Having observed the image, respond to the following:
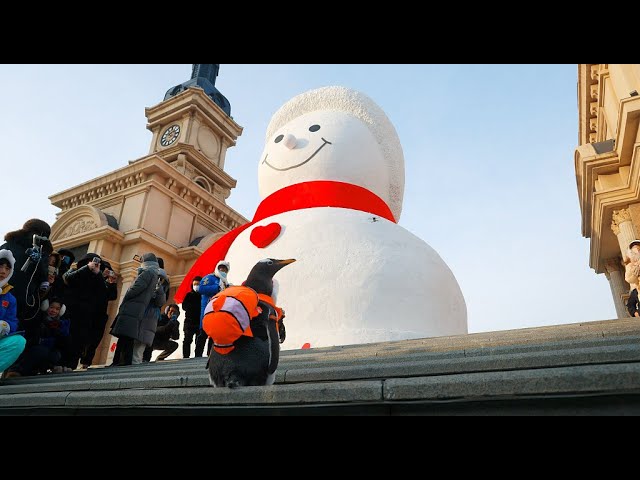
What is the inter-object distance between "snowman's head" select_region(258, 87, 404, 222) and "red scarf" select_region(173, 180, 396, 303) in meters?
0.15

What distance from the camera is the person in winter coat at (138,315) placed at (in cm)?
531

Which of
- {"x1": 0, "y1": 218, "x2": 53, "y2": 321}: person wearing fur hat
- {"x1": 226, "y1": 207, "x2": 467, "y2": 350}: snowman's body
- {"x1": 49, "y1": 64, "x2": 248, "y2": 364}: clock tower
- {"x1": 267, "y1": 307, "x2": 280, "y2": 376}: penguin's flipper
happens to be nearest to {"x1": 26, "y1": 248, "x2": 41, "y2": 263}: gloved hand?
{"x1": 0, "y1": 218, "x2": 53, "y2": 321}: person wearing fur hat

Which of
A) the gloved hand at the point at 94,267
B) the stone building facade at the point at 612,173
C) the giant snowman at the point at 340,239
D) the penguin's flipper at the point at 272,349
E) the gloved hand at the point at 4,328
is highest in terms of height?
the stone building facade at the point at 612,173

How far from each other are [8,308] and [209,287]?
2.25m

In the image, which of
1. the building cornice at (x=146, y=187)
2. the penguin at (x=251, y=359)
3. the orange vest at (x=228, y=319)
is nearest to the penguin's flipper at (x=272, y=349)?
the penguin at (x=251, y=359)

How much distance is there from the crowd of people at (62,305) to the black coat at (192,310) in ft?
0.29

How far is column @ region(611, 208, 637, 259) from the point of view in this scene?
32.8ft

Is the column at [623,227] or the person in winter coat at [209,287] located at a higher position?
the column at [623,227]

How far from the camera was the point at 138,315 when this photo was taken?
5348mm

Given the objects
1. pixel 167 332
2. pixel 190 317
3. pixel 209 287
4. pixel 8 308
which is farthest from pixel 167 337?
pixel 8 308

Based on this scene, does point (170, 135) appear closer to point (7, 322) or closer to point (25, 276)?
point (25, 276)

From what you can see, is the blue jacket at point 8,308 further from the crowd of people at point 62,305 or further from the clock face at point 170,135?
the clock face at point 170,135
